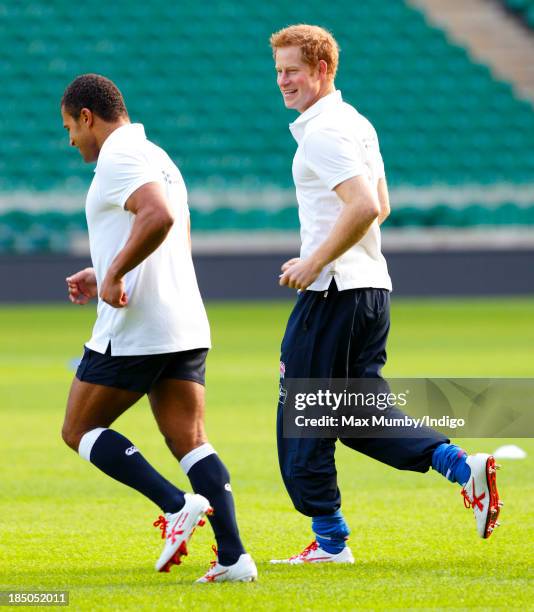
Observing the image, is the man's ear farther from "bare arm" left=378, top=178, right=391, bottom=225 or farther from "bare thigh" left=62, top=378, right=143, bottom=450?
"bare arm" left=378, top=178, right=391, bottom=225

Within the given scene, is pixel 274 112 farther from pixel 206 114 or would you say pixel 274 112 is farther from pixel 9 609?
pixel 9 609

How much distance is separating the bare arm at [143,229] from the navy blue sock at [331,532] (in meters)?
1.30

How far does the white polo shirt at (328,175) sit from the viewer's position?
484cm

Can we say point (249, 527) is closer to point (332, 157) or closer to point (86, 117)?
point (332, 157)

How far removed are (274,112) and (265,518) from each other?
20015 mm

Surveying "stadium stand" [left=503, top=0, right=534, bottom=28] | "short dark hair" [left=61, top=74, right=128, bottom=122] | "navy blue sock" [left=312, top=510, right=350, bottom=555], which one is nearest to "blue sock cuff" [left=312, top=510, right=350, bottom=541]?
"navy blue sock" [left=312, top=510, right=350, bottom=555]

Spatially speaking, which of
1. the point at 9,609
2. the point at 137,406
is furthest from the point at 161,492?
the point at 137,406

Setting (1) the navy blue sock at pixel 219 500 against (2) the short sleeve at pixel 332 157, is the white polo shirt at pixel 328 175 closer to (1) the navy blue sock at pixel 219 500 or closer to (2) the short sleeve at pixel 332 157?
(2) the short sleeve at pixel 332 157

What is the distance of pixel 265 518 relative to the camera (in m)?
6.29

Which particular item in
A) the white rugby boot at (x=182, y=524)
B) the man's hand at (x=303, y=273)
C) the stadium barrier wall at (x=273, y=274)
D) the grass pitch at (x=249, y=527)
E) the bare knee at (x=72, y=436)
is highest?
the man's hand at (x=303, y=273)

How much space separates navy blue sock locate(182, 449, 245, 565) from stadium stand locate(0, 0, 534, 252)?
60.4ft

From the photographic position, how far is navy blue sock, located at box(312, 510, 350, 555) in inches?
204

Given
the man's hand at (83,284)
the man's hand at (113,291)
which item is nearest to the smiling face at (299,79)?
the man's hand at (113,291)

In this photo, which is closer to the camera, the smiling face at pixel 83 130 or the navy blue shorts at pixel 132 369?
the navy blue shorts at pixel 132 369
